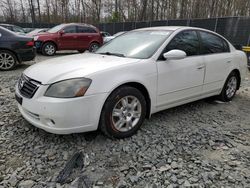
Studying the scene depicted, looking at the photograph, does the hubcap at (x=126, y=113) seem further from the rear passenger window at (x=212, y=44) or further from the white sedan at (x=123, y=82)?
the rear passenger window at (x=212, y=44)

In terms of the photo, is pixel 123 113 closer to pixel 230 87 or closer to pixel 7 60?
pixel 230 87

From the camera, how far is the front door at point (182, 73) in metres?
3.40

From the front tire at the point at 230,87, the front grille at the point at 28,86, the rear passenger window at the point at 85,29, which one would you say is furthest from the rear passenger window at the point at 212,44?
the rear passenger window at the point at 85,29

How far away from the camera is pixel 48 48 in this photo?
36.7 feet

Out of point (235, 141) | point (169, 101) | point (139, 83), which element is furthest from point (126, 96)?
point (235, 141)

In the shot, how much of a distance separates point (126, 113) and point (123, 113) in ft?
0.18

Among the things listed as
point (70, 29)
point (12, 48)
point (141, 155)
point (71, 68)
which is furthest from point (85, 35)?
point (141, 155)

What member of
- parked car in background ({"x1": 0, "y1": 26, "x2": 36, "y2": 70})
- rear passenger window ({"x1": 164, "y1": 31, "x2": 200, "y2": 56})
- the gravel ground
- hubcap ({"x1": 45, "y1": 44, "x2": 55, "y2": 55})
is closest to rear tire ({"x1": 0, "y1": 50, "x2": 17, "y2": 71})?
parked car in background ({"x1": 0, "y1": 26, "x2": 36, "y2": 70})

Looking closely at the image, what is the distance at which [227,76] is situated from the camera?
4582 mm

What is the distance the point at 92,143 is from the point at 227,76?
3.02m

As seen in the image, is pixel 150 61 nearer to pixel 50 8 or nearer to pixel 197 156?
pixel 197 156

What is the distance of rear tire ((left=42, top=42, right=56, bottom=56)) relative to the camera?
1106cm

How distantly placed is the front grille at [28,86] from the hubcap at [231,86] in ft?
12.0

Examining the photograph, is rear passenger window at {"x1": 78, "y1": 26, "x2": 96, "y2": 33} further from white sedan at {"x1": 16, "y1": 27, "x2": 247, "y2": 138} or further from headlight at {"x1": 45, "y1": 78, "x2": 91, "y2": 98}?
headlight at {"x1": 45, "y1": 78, "x2": 91, "y2": 98}
